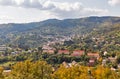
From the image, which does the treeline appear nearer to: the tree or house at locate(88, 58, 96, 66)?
the tree

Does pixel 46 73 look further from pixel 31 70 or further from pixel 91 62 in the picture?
pixel 91 62

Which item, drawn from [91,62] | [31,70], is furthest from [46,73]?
[91,62]

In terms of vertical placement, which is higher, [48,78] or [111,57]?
[48,78]

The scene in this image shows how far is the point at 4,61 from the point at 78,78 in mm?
91431

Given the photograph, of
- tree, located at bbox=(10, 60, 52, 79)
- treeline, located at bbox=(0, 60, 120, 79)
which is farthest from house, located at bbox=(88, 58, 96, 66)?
tree, located at bbox=(10, 60, 52, 79)

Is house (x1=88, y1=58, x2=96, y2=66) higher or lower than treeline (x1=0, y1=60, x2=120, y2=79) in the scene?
lower

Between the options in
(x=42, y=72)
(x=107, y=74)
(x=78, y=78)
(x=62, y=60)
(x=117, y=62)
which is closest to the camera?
(x=78, y=78)

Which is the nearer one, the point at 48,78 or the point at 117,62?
the point at 48,78

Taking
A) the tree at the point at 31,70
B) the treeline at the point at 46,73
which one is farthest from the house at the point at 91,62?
the tree at the point at 31,70

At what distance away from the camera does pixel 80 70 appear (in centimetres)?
5825

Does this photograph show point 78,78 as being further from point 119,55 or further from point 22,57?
point 22,57

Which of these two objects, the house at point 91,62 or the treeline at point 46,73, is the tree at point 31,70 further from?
the house at point 91,62

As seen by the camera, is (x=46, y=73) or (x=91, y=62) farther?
(x=91, y=62)

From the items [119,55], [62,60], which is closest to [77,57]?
[62,60]
